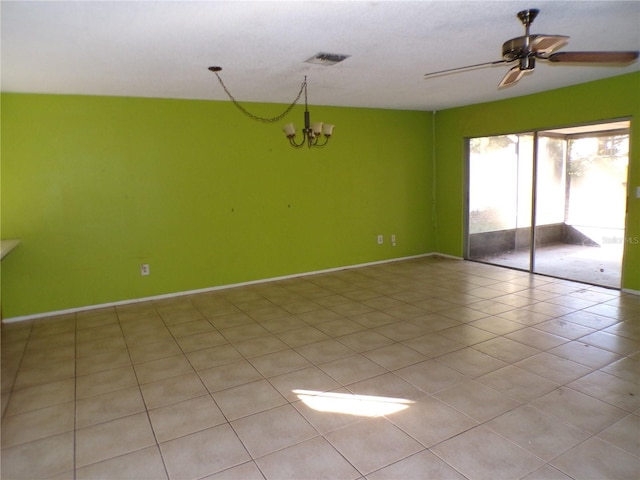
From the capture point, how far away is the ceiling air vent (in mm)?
3150

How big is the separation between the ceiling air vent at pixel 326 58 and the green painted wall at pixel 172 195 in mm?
1839

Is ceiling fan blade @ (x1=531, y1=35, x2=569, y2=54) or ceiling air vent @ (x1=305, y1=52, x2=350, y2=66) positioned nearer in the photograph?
ceiling fan blade @ (x1=531, y1=35, x2=569, y2=54)

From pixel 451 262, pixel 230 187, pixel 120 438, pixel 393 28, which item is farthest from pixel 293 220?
pixel 120 438

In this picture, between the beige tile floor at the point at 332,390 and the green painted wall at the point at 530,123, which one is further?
the green painted wall at the point at 530,123

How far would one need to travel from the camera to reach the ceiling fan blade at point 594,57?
2.36 m

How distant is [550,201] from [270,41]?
199 inches

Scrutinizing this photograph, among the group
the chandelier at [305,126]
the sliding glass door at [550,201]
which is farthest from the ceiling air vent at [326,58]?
the sliding glass door at [550,201]

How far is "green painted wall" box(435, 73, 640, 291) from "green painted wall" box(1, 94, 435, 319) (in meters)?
0.84

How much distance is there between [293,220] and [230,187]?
3.06ft

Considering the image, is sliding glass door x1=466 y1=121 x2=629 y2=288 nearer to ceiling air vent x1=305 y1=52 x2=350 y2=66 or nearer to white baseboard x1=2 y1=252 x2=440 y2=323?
white baseboard x1=2 y1=252 x2=440 y2=323

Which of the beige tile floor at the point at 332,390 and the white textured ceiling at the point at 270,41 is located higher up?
the white textured ceiling at the point at 270,41

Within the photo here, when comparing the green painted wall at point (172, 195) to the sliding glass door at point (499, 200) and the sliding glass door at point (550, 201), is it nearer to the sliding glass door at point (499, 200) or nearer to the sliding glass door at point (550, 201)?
the sliding glass door at point (499, 200)

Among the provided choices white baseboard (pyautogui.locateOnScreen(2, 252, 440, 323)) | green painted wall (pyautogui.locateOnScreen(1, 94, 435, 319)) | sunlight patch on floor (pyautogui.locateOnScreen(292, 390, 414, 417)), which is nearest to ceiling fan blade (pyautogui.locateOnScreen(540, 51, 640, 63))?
sunlight patch on floor (pyautogui.locateOnScreen(292, 390, 414, 417))

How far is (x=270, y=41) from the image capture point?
9.18 ft
